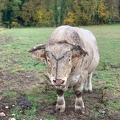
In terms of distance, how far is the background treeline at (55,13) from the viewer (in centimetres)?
6756

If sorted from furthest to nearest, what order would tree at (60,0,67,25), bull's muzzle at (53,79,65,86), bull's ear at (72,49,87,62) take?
tree at (60,0,67,25)
bull's ear at (72,49,87,62)
bull's muzzle at (53,79,65,86)

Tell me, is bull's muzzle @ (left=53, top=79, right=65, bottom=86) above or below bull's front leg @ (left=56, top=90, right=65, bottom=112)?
above

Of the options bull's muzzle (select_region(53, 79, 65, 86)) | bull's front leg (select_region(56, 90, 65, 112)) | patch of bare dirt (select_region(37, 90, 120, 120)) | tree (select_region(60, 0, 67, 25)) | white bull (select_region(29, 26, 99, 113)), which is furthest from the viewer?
tree (select_region(60, 0, 67, 25))

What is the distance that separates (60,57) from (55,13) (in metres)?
64.1

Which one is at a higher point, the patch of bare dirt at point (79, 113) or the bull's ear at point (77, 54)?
the bull's ear at point (77, 54)

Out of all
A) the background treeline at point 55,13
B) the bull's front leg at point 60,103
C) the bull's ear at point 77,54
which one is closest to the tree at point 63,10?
the background treeline at point 55,13

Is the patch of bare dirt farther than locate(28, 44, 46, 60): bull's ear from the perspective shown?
Yes

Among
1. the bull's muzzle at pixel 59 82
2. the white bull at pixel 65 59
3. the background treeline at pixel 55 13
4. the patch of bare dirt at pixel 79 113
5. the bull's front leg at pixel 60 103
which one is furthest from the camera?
the background treeline at pixel 55 13

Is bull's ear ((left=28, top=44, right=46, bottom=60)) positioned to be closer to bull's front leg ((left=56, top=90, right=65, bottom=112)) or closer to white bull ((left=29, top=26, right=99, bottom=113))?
white bull ((left=29, top=26, right=99, bottom=113))

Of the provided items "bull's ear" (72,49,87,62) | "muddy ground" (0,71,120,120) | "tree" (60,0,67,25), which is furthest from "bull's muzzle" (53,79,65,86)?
"tree" (60,0,67,25)

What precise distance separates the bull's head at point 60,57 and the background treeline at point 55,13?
199ft

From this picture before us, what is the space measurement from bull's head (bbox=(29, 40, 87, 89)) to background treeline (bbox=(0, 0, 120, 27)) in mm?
60552

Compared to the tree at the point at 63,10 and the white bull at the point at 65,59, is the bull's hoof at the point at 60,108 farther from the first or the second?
the tree at the point at 63,10

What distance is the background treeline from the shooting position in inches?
2660
